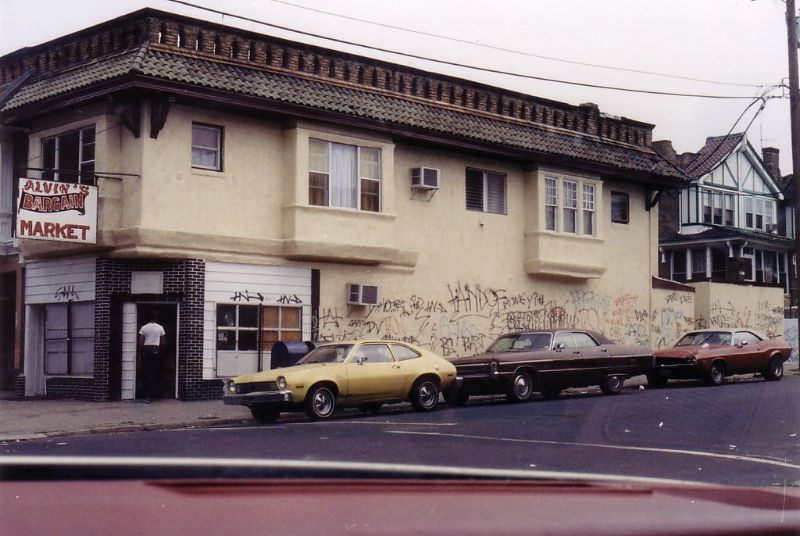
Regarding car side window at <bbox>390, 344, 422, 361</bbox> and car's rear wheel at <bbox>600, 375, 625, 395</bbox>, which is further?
car's rear wheel at <bbox>600, 375, 625, 395</bbox>

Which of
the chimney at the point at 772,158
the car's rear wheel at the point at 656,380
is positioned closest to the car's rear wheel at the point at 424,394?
the car's rear wheel at the point at 656,380

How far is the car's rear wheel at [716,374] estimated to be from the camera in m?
22.9

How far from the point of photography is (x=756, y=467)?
10.3m

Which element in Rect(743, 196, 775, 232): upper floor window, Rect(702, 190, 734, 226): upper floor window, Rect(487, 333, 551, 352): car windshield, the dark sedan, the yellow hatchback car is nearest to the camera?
the yellow hatchback car

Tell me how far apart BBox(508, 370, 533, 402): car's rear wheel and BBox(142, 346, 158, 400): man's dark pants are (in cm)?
649

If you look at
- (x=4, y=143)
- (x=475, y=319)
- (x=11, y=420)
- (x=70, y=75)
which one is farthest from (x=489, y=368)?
(x=4, y=143)

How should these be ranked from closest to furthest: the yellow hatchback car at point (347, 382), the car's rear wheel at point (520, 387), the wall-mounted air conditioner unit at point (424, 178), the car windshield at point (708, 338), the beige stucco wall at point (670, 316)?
the yellow hatchback car at point (347, 382)
the car's rear wheel at point (520, 387)
the wall-mounted air conditioner unit at point (424, 178)
the car windshield at point (708, 338)
the beige stucco wall at point (670, 316)

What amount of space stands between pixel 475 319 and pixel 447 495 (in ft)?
75.2

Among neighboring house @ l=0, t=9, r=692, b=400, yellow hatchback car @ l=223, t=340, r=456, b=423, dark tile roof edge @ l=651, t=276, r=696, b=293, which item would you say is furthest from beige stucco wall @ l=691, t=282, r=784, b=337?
yellow hatchback car @ l=223, t=340, r=456, b=423

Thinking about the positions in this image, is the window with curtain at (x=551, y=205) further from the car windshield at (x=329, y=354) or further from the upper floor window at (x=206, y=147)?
the car windshield at (x=329, y=354)

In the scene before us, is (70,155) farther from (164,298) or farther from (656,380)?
(656,380)

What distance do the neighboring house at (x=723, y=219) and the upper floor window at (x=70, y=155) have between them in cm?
2868

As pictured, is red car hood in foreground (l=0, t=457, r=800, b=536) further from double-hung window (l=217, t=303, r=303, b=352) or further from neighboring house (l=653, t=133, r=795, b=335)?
neighboring house (l=653, t=133, r=795, b=335)

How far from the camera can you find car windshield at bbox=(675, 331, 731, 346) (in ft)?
78.2
